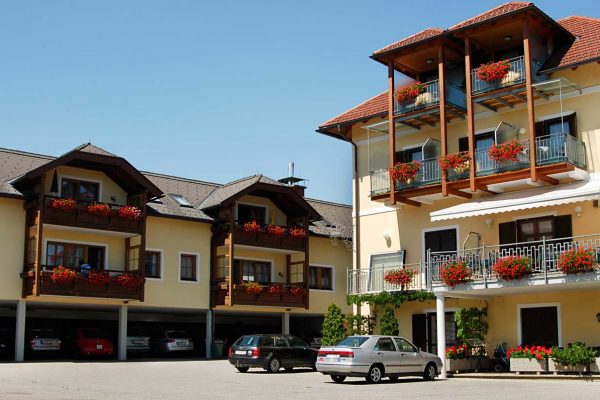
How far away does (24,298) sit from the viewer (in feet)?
119

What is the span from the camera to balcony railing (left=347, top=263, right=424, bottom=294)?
3139 cm

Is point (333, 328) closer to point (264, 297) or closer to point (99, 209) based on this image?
point (264, 297)

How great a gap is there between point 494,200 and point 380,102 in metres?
8.36

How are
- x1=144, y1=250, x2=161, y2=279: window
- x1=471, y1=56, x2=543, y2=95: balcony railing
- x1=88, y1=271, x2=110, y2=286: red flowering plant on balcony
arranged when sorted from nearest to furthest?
x1=471, y1=56, x2=543, y2=95: balcony railing → x1=88, y1=271, x2=110, y2=286: red flowering plant on balcony → x1=144, y1=250, x2=161, y2=279: window

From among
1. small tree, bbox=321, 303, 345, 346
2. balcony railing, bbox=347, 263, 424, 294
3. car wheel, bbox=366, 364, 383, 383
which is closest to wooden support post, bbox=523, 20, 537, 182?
balcony railing, bbox=347, 263, 424, 294

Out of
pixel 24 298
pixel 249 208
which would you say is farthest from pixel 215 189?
pixel 24 298


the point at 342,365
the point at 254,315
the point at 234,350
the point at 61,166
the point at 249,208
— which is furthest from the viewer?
the point at 254,315

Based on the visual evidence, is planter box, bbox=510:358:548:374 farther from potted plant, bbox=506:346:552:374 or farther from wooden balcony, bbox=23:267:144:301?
wooden balcony, bbox=23:267:144:301

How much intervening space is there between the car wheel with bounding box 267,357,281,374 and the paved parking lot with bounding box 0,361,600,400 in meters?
1.50

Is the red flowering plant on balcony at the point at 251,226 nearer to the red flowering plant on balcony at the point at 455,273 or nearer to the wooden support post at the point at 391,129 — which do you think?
the wooden support post at the point at 391,129

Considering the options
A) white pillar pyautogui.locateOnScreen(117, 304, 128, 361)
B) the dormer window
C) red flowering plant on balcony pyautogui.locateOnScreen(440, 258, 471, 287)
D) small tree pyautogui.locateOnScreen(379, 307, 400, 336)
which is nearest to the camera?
red flowering plant on balcony pyautogui.locateOnScreen(440, 258, 471, 287)

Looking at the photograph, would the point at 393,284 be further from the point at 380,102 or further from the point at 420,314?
the point at 380,102

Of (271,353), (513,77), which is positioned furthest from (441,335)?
(513,77)

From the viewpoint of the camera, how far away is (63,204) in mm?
36344
